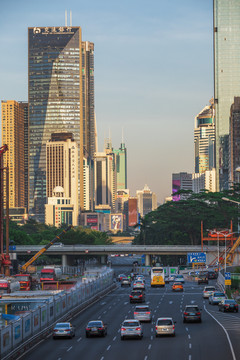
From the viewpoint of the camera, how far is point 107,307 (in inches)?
3310

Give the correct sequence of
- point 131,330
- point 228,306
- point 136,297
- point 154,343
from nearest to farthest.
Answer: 1. point 154,343
2. point 131,330
3. point 228,306
4. point 136,297

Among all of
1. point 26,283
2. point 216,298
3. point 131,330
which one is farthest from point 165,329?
point 26,283

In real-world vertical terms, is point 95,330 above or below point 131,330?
below

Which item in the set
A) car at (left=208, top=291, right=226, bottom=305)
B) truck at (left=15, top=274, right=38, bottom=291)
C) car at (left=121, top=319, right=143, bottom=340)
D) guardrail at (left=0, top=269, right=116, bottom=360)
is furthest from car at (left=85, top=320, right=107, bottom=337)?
truck at (left=15, top=274, right=38, bottom=291)

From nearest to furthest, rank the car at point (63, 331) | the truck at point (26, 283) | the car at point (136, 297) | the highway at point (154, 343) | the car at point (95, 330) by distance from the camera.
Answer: the highway at point (154, 343)
the car at point (63, 331)
the car at point (95, 330)
the car at point (136, 297)
the truck at point (26, 283)

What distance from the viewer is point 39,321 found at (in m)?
56.7

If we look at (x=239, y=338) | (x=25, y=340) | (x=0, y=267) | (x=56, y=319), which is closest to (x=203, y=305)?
(x=56, y=319)

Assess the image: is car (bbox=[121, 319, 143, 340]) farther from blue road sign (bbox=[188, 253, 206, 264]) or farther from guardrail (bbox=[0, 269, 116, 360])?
blue road sign (bbox=[188, 253, 206, 264])

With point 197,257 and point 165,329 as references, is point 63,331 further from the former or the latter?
point 197,257

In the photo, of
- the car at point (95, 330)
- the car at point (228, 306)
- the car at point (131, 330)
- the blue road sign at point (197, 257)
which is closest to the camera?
the car at point (131, 330)

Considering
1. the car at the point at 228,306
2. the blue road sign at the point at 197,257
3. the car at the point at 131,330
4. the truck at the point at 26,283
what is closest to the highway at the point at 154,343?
the car at the point at 131,330

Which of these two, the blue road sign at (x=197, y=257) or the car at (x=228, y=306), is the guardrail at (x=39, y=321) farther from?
the blue road sign at (x=197, y=257)

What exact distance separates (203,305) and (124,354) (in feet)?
117

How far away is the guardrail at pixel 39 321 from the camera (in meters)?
46.9
